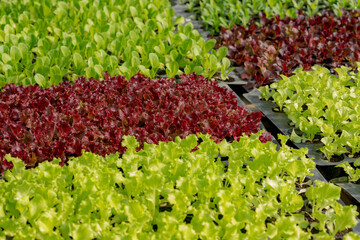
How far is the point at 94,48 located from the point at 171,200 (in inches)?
124

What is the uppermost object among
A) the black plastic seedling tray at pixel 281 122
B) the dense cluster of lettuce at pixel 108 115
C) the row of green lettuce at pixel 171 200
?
the row of green lettuce at pixel 171 200

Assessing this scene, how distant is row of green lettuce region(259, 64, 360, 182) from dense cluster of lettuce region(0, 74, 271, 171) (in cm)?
47

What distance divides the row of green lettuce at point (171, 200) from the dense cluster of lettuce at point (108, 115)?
0.39 m

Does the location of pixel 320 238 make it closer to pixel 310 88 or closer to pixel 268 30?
pixel 310 88

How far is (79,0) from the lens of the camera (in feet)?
24.6

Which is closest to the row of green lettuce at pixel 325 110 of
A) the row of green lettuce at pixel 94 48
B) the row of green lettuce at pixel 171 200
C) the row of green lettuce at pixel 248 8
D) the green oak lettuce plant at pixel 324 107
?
the green oak lettuce plant at pixel 324 107

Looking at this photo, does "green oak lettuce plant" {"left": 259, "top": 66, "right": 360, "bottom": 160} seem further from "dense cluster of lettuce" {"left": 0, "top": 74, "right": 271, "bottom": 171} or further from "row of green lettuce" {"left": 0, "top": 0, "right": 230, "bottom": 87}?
"row of green lettuce" {"left": 0, "top": 0, "right": 230, "bottom": 87}

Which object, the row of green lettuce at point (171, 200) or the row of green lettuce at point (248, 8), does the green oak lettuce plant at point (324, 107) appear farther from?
the row of green lettuce at point (248, 8)

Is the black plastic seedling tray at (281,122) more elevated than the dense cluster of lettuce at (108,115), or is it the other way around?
the dense cluster of lettuce at (108,115)

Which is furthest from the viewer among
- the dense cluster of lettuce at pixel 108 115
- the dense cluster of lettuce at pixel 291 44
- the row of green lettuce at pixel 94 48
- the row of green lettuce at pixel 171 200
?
the dense cluster of lettuce at pixel 291 44

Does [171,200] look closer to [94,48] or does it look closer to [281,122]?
[281,122]

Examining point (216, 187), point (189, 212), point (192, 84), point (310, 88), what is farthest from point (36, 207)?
point (310, 88)

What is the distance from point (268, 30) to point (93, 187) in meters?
4.67

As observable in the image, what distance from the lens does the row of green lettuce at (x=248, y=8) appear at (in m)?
7.32
